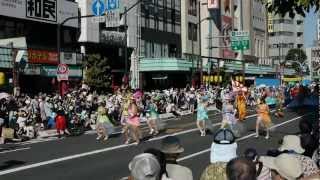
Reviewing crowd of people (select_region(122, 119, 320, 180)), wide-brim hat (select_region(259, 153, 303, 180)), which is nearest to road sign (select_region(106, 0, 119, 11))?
crowd of people (select_region(122, 119, 320, 180))

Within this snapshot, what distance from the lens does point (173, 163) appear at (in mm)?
6641

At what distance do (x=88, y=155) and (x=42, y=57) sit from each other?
27.2 metres

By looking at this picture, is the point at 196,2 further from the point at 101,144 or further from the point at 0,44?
the point at 101,144

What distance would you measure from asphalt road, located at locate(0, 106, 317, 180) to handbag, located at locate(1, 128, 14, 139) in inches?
32.1

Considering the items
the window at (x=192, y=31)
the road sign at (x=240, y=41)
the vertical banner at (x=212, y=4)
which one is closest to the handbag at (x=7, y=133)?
the road sign at (x=240, y=41)

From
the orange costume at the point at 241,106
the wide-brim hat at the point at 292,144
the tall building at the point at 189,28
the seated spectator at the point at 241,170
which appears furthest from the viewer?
the tall building at the point at 189,28

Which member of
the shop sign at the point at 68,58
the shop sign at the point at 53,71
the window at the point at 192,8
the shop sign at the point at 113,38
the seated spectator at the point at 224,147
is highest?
the window at the point at 192,8

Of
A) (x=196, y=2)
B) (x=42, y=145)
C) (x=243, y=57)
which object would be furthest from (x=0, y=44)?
(x=243, y=57)

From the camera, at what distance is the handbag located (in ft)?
76.5

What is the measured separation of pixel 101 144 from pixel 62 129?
456 cm

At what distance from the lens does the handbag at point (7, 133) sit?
23.3 meters

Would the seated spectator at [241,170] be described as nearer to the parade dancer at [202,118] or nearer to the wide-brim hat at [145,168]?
the wide-brim hat at [145,168]

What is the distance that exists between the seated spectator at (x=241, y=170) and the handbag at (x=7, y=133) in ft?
62.4

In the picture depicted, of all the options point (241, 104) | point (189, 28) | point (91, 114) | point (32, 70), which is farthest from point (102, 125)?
point (189, 28)
